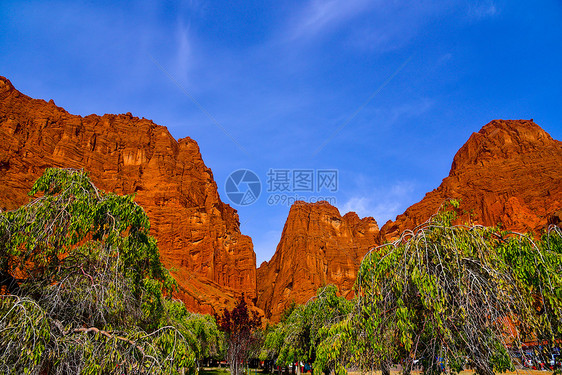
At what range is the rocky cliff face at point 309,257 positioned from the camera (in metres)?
→ 112

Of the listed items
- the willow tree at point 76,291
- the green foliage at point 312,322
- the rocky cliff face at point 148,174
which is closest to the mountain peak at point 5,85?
the rocky cliff face at point 148,174

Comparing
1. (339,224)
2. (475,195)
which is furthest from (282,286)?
(475,195)

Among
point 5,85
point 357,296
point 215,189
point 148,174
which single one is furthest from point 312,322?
point 5,85

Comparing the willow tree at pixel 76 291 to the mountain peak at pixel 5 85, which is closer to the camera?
the willow tree at pixel 76 291

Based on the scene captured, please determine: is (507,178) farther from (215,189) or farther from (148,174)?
(148,174)

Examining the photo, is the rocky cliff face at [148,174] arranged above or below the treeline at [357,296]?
above

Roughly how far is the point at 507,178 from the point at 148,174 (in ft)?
383

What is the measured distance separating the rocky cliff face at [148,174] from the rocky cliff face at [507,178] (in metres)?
53.5

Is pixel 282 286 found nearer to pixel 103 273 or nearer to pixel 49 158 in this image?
pixel 49 158

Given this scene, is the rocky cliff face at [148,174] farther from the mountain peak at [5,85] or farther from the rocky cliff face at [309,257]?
the rocky cliff face at [309,257]

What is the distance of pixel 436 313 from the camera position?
21.6 ft

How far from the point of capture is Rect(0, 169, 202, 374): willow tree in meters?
6.66

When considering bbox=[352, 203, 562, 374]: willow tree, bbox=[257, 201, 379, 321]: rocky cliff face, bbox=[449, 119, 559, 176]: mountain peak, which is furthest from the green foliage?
bbox=[449, 119, 559, 176]: mountain peak

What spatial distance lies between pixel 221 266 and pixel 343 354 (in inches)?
3865
